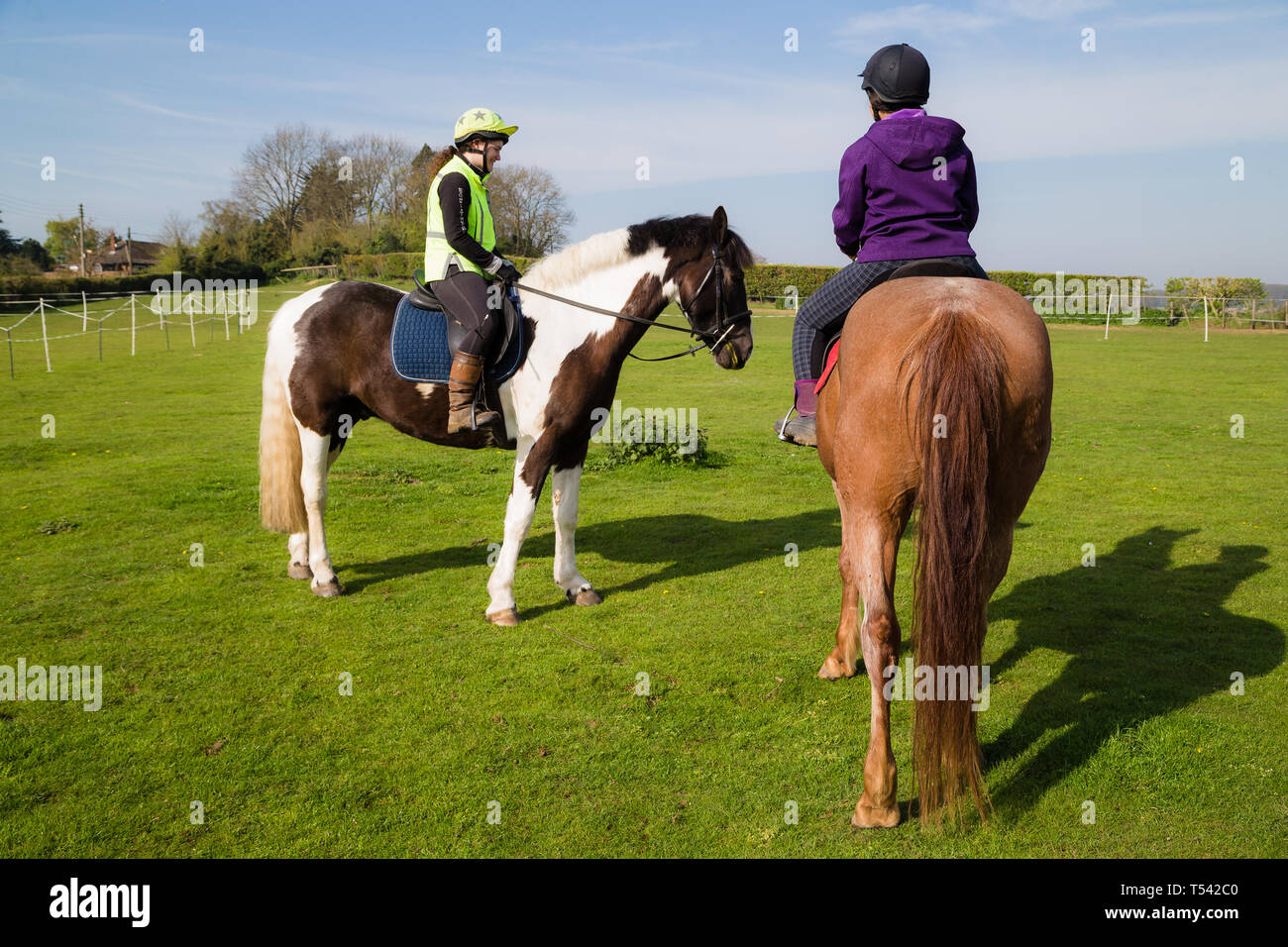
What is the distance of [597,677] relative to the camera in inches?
209

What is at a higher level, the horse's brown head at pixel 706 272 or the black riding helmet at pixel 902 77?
the black riding helmet at pixel 902 77

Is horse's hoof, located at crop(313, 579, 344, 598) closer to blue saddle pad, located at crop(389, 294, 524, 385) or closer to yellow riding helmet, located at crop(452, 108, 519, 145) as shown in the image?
blue saddle pad, located at crop(389, 294, 524, 385)

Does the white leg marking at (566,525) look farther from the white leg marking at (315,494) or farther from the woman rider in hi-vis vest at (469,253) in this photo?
the white leg marking at (315,494)

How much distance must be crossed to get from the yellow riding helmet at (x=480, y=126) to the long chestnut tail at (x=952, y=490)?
3.80 meters

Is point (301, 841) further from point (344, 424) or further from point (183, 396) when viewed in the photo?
point (183, 396)

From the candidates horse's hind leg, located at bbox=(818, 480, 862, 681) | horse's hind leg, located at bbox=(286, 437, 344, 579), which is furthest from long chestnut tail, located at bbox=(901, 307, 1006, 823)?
horse's hind leg, located at bbox=(286, 437, 344, 579)

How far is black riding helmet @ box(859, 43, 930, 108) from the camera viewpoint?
13.5 feet

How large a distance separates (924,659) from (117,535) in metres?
7.83

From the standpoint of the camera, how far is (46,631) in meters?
5.73

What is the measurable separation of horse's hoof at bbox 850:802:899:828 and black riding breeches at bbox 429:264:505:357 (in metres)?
A: 3.93

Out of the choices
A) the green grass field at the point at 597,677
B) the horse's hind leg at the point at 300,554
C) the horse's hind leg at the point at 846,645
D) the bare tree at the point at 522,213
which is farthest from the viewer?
the bare tree at the point at 522,213

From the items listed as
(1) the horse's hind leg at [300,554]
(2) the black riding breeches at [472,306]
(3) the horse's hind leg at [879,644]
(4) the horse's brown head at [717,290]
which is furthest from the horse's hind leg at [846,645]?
(1) the horse's hind leg at [300,554]

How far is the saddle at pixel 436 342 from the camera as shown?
240 inches
